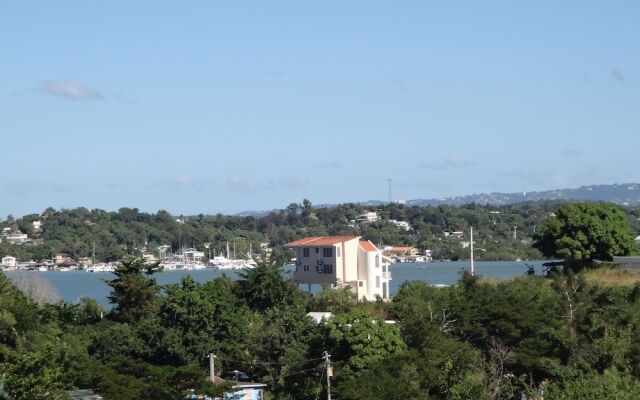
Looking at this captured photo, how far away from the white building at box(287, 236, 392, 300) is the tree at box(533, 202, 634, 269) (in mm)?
8038

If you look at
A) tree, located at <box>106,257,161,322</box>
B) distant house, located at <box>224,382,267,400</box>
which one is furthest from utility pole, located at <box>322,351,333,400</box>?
tree, located at <box>106,257,161,322</box>

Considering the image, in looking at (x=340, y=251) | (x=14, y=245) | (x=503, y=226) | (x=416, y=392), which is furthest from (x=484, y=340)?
(x=14, y=245)

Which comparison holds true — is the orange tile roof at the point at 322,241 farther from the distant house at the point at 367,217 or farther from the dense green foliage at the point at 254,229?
the distant house at the point at 367,217

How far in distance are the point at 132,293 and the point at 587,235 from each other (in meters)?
17.8

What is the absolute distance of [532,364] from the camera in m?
29.4

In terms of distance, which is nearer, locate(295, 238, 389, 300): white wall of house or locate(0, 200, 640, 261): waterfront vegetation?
locate(295, 238, 389, 300): white wall of house

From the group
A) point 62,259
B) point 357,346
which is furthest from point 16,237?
point 357,346

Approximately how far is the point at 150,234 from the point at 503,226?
41576 mm

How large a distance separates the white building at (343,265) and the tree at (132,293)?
12195mm

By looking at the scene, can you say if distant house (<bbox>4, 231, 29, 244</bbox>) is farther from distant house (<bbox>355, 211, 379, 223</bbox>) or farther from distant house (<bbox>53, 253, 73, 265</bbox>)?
distant house (<bbox>355, 211, 379, 223</bbox>)

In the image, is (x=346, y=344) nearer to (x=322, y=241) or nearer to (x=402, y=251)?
(x=322, y=241)

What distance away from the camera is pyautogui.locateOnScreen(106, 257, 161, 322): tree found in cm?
3772

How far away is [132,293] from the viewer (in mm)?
37906

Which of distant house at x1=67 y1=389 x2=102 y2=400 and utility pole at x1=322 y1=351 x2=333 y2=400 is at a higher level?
utility pole at x1=322 y1=351 x2=333 y2=400
